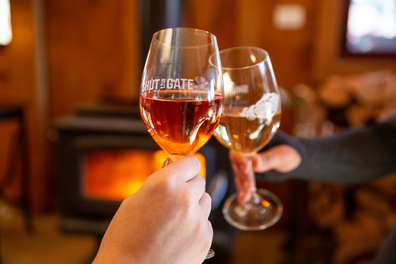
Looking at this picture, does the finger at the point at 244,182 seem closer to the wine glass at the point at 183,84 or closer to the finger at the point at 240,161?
the finger at the point at 240,161

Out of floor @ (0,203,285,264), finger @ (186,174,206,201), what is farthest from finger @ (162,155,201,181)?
floor @ (0,203,285,264)

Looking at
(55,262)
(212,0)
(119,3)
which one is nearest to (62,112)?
(119,3)

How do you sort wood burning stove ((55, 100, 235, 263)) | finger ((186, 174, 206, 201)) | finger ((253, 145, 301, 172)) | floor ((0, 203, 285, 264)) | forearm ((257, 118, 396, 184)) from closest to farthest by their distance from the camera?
finger ((186, 174, 206, 201))
finger ((253, 145, 301, 172))
forearm ((257, 118, 396, 184))
wood burning stove ((55, 100, 235, 263))
floor ((0, 203, 285, 264))

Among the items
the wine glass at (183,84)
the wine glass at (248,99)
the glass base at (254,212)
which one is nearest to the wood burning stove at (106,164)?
the glass base at (254,212)

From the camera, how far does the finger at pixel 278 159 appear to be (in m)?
0.77

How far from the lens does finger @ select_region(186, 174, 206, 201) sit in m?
0.41

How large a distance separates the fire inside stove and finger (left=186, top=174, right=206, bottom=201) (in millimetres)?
1245

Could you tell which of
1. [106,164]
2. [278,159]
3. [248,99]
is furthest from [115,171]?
[248,99]

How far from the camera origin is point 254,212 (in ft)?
2.45

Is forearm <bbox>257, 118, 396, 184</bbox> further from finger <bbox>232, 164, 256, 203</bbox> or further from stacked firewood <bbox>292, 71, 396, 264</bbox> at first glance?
stacked firewood <bbox>292, 71, 396, 264</bbox>

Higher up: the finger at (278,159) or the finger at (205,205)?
the finger at (205,205)

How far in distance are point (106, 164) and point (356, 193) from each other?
1409 millimetres

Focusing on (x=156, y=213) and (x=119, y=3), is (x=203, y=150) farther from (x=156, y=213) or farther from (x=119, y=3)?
(x=119, y=3)

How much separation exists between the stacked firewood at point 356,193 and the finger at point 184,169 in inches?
58.5
